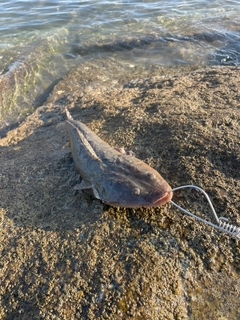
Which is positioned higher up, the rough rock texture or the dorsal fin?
the dorsal fin

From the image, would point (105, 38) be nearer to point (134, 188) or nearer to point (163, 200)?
point (134, 188)

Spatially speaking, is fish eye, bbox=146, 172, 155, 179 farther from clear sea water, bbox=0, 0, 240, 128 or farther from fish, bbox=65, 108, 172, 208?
clear sea water, bbox=0, 0, 240, 128

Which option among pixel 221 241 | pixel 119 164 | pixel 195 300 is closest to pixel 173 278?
pixel 195 300

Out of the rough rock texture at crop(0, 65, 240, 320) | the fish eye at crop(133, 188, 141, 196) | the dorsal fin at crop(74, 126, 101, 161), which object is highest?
the fish eye at crop(133, 188, 141, 196)

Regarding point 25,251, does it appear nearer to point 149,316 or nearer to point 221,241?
point 149,316

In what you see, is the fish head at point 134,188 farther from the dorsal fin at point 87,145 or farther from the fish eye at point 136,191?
the dorsal fin at point 87,145

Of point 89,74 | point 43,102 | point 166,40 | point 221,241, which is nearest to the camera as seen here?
point 221,241

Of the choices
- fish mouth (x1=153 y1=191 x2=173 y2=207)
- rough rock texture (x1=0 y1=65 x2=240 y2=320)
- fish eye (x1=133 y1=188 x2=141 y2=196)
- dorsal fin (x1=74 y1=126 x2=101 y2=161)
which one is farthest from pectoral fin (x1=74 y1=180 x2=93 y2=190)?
fish mouth (x1=153 y1=191 x2=173 y2=207)
